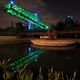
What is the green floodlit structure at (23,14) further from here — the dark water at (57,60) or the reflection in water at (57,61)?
the reflection in water at (57,61)

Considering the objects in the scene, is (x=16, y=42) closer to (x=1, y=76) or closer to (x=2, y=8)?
(x=2, y=8)

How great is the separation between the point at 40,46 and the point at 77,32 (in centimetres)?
1421

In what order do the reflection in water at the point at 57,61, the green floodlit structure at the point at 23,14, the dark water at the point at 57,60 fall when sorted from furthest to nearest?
1. the green floodlit structure at the point at 23,14
2. the dark water at the point at 57,60
3. the reflection in water at the point at 57,61

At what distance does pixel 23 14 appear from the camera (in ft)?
285

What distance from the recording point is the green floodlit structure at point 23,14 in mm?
83438

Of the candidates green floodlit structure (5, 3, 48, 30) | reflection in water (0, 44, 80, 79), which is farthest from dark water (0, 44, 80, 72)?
green floodlit structure (5, 3, 48, 30)

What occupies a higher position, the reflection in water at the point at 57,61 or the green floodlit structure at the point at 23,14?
the green floodlit structure at the point at 23,14

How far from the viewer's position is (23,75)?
8359mm

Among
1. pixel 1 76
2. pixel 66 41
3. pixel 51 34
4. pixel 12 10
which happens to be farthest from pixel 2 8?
pixel 1 76

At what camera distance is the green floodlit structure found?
8344 cm

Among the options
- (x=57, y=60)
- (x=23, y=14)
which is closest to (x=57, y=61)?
(x=57, y=60)

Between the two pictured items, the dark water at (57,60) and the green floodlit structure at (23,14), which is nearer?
Result: the dark water at (57,60)

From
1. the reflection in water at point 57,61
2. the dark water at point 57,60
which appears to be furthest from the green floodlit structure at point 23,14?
the reflection in water at point 57,61

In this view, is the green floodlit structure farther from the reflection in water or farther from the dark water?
the reflection in water
